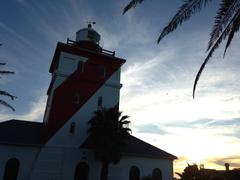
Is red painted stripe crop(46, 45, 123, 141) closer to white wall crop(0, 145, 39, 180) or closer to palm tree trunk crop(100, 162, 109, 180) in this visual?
white wall crop(0, 145, 39, 180)

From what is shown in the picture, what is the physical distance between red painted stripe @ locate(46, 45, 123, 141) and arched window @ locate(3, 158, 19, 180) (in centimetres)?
394

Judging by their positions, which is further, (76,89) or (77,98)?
(76,89)

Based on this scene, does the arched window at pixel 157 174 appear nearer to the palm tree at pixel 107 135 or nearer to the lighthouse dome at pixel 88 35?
the palm tree at pixel 107 135

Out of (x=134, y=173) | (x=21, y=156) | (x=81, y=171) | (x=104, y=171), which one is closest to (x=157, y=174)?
(x=134, y=173)

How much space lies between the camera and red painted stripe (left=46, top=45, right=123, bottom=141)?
28312mm

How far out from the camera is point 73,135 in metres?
28.2

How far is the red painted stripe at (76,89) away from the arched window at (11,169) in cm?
394

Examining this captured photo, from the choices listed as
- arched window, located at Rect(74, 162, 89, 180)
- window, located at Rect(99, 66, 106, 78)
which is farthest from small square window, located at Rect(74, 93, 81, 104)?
arched window, located at Rect(74, 162, 89, 180)

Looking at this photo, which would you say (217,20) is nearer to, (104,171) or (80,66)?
(104,171)

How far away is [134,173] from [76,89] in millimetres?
12191

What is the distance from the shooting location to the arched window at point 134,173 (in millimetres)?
29344

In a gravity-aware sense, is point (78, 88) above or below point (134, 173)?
above

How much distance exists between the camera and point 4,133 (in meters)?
26.6

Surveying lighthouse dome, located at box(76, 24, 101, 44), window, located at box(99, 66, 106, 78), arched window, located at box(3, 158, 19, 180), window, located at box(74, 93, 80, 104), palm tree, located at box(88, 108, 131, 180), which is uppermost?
lighthouse dome, located at box(76, 24, 101, 44)
